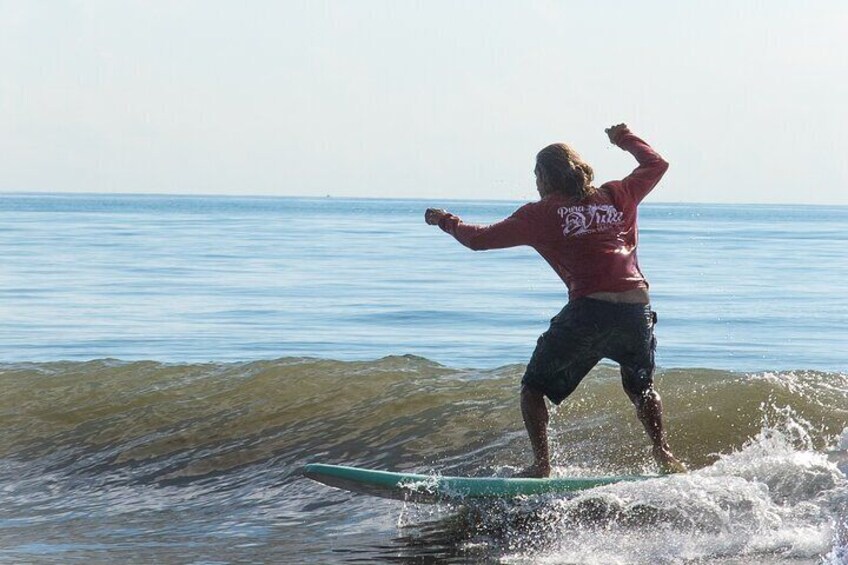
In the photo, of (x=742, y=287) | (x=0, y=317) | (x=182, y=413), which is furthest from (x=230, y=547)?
(x=742, y=287)

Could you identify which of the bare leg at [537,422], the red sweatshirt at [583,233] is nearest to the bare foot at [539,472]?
the bare leg at [537,422]

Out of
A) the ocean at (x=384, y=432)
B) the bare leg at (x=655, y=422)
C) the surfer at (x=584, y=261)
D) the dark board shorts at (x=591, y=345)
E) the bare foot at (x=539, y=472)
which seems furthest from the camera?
the bare foot at (x=539, y=472)

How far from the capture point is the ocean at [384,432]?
23.8 ft

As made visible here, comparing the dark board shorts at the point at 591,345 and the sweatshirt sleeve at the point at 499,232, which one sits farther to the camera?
the dark board shorts at the point at 591,345

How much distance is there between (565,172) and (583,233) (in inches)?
13.1

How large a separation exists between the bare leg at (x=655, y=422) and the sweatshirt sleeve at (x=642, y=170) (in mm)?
1080

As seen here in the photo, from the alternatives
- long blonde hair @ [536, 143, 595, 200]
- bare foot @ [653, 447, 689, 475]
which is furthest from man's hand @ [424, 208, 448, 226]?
bare foot @ [653, 447, 689, 475]

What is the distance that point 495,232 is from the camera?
693cm

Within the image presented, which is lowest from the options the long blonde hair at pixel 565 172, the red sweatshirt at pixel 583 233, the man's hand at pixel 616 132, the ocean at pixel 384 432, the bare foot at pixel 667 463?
the ocean at pixel 384 432

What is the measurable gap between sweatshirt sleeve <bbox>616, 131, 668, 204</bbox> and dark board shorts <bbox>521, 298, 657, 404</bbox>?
618mm

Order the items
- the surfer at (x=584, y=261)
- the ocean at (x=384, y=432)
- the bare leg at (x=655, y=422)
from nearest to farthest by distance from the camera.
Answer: the surfer at (x=584, y=261) < the ocean at (x=384, y=432) < the bare leg at (x=655, y=422)

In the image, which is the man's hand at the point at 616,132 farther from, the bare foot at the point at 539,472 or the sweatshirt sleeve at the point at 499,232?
the bare foot at the point at 539,472

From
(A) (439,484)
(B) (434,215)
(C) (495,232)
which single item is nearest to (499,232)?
(C) (495,232)

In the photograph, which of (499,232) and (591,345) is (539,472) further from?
(499,232)
